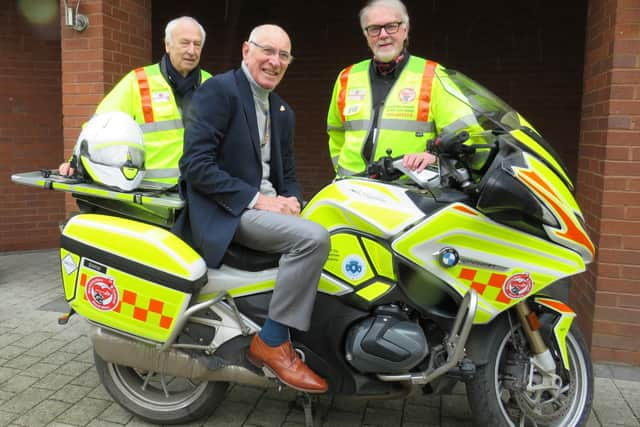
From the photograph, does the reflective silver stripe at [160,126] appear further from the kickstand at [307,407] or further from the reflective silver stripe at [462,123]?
the kickstand at [307,407]

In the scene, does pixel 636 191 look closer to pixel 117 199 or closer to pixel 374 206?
pixel 374 206

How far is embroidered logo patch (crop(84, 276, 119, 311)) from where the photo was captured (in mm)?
2826

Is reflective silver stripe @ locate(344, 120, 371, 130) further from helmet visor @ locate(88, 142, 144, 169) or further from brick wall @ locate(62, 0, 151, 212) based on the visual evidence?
brick wall @ locate(62, 0, 151, 212)

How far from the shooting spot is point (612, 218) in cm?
387

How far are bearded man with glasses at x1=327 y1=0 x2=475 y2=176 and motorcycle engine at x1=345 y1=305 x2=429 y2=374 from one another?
92cm

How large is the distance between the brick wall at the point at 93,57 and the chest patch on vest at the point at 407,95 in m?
2.83

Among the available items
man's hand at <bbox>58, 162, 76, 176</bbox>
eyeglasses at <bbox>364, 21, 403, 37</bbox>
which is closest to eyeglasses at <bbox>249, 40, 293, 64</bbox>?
eyeglasses at <bbox>364, 21, 403, 37</bbox>

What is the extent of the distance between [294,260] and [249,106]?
798 mm

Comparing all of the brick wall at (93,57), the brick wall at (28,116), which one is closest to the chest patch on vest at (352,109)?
the brick wall at (93,57)

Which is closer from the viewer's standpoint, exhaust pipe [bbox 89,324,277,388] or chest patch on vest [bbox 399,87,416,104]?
exhaust pipe [bbox 89,324,277,388]

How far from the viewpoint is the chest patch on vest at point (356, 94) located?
3.39 metres

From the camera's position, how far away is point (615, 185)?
12.6ft

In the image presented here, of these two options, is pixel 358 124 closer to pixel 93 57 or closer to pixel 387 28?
pixel 387 28

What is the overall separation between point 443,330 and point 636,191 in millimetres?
1927
